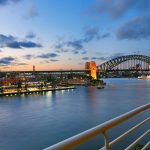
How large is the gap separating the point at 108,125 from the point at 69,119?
29.2 metres

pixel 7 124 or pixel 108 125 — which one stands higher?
pixel 108 125

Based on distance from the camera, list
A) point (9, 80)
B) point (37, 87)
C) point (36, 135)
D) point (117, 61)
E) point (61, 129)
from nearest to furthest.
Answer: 1. point (36, 135)
2. point (61, 129)
3. point (37, 87)
4. point (9, 80)
5. point (117, 61)

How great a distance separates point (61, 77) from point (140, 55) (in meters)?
34.9

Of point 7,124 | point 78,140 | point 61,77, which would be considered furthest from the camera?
point 61,77

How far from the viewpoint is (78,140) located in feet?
3.68

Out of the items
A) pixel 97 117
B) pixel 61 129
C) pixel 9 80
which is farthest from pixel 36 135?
pixel 9 80

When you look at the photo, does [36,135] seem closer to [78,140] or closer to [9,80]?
[78,140]

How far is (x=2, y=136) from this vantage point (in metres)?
23.2

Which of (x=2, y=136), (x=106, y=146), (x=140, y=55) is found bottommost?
(x=2, y=136)

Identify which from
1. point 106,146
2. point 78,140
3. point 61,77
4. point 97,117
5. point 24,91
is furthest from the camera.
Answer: point 61,77

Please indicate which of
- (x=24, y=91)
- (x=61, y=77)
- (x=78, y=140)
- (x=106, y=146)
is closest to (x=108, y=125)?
(x=106, y=146)

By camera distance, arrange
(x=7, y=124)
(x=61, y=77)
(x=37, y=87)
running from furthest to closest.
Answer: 1. (x=61, y=77)
2. (x=37, y=87)
3. (x=7, y=124)

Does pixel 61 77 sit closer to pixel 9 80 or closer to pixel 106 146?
pixel 9 80

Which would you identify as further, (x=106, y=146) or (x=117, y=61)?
(x=117, y=61)
